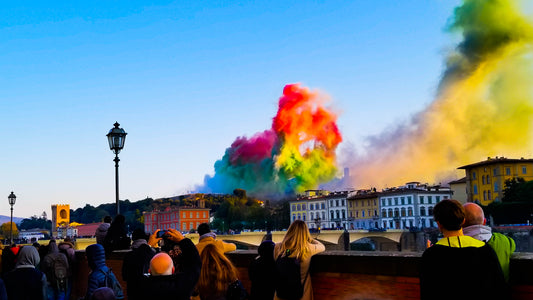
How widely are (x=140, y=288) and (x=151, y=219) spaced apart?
469 feet

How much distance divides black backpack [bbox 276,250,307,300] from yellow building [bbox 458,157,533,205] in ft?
292

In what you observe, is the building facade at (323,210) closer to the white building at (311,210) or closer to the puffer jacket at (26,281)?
the white building at (311,210)

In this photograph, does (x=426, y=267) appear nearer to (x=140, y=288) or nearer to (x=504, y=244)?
(x=504, y=244)

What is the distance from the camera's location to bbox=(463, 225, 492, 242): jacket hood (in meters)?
3.75

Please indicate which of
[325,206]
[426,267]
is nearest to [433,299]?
[426,267]

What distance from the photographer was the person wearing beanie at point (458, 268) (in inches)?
130

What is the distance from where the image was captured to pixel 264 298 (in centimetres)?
546

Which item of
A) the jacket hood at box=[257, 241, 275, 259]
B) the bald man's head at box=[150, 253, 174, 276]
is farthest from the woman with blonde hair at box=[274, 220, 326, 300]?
the bald man's head at box=[150, 253, 174, 276]

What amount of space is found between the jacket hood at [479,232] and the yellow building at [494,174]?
89796 mm

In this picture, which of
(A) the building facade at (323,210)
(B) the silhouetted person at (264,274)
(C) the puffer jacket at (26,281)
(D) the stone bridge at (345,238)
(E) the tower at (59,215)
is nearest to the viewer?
(B) the silhouetted person at (264,274)

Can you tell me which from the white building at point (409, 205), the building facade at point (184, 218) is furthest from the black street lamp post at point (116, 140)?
the building facade at point (184, 218)

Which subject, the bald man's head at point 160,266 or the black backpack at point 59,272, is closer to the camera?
the bald man's head at point 160,266

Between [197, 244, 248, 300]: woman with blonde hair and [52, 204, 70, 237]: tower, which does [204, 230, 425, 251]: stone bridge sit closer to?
[197, 244, 248, 300]: woman with blonde hair

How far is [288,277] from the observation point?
517 cm
